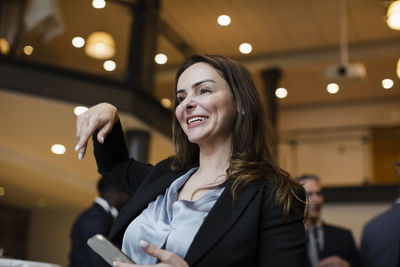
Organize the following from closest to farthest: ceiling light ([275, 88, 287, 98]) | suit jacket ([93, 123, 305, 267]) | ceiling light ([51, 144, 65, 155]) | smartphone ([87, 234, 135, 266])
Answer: smartphone ([87, 234, 135, 266]), suit jacket ([93, 123, 305, 267]), ceiling light ([51, 144, 65, 155]), ceiling light ([275, 88, 287, 98])

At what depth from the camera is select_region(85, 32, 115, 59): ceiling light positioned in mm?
5777

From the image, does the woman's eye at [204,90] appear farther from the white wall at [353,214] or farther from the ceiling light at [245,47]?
the white wall at [353,214]

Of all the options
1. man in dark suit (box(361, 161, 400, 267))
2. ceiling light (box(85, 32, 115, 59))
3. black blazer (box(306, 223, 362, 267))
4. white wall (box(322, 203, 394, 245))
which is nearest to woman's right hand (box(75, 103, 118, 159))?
man in dark suit (box(361, 161, 400, 267))

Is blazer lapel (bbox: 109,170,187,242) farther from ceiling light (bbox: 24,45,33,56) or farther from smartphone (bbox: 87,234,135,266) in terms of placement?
ceiling light (bbox: 24,45,33,56)

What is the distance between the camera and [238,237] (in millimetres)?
1247

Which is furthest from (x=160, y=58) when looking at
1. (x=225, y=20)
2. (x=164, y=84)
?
(x=225, y=20)

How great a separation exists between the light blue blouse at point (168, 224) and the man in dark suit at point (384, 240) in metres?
1.63

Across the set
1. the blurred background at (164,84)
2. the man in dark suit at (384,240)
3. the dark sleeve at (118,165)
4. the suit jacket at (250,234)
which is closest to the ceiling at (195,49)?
the blurred background at (164,84)

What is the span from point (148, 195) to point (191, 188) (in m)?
0.12

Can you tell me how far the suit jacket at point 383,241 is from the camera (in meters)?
2.71

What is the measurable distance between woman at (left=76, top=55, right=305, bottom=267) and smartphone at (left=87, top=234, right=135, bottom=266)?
2 cm

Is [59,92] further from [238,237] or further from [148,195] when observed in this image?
[238,237]

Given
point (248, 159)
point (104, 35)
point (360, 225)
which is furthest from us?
point (360, 225)

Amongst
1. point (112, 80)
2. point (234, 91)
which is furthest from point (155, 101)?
point (234, 91)
